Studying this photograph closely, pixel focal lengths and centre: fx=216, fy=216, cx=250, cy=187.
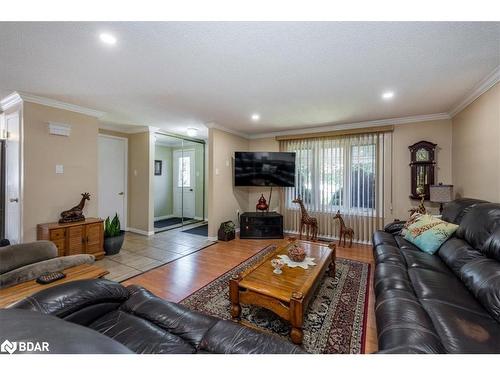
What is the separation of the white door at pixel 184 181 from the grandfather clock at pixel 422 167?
469 centimetres

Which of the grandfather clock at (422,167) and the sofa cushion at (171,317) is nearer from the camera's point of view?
the sofa cushion at (171,317)

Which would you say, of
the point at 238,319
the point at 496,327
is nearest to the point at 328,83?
the point at 496,327

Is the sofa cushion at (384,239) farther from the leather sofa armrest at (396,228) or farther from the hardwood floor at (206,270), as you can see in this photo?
the hardwood floor at (206,270)

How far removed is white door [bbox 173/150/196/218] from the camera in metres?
5.64

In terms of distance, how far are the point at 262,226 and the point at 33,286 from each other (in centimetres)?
330

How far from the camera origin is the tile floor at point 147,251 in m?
2.84

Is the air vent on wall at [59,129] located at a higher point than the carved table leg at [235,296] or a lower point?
higher

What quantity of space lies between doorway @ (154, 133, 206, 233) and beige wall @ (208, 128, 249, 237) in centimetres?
131

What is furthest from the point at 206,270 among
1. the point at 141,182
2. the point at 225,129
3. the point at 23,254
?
the point at 141,182

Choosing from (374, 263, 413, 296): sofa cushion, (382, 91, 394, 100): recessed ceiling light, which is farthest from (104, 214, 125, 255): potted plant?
(382, 91, 394, 100): recessed ceiling light

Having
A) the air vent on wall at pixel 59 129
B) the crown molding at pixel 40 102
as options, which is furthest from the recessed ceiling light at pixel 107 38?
the air vent on wall at pixel 59 129

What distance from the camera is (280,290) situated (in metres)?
1.64

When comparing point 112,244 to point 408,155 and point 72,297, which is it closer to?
point 72,297
